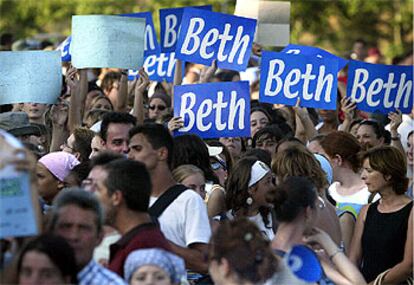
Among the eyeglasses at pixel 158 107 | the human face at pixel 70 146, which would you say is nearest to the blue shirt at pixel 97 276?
the human face at pixel 70 146

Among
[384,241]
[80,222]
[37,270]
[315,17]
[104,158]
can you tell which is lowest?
[315,17]

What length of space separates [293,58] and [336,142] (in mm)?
1562

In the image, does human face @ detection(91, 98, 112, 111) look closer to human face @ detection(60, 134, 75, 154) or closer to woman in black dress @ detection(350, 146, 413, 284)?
human face @ detection(60, 134, 75, 154)

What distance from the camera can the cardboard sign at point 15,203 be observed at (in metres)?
5.60

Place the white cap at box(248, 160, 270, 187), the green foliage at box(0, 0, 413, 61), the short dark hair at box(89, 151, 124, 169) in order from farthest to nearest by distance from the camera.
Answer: the green foliage at box(0, 0, 413, 61) < the white cap at box(248, 160, 270, 187) < the short dark hair at box(89, 151, 124, 169)

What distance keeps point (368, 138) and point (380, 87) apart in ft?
2.43

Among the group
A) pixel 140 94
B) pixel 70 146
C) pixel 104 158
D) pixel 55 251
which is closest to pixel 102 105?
pixel 140 94

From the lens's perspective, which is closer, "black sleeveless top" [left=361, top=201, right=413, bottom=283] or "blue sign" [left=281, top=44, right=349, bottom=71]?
"black sleeveless top" [left=361, top=201, right=413, bottom=283]

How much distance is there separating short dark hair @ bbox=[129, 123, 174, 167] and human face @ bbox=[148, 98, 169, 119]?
176 inches

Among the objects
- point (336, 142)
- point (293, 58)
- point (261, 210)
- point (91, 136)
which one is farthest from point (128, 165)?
point (293, 58)

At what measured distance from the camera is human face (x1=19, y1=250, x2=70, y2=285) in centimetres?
563

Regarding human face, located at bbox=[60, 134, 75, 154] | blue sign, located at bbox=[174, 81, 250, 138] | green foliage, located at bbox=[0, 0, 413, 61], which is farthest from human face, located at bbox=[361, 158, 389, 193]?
green foliage, located at bbox=[0, 0, 413, 61]

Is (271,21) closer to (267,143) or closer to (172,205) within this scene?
(267,143)

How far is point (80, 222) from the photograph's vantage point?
20.0 ft
